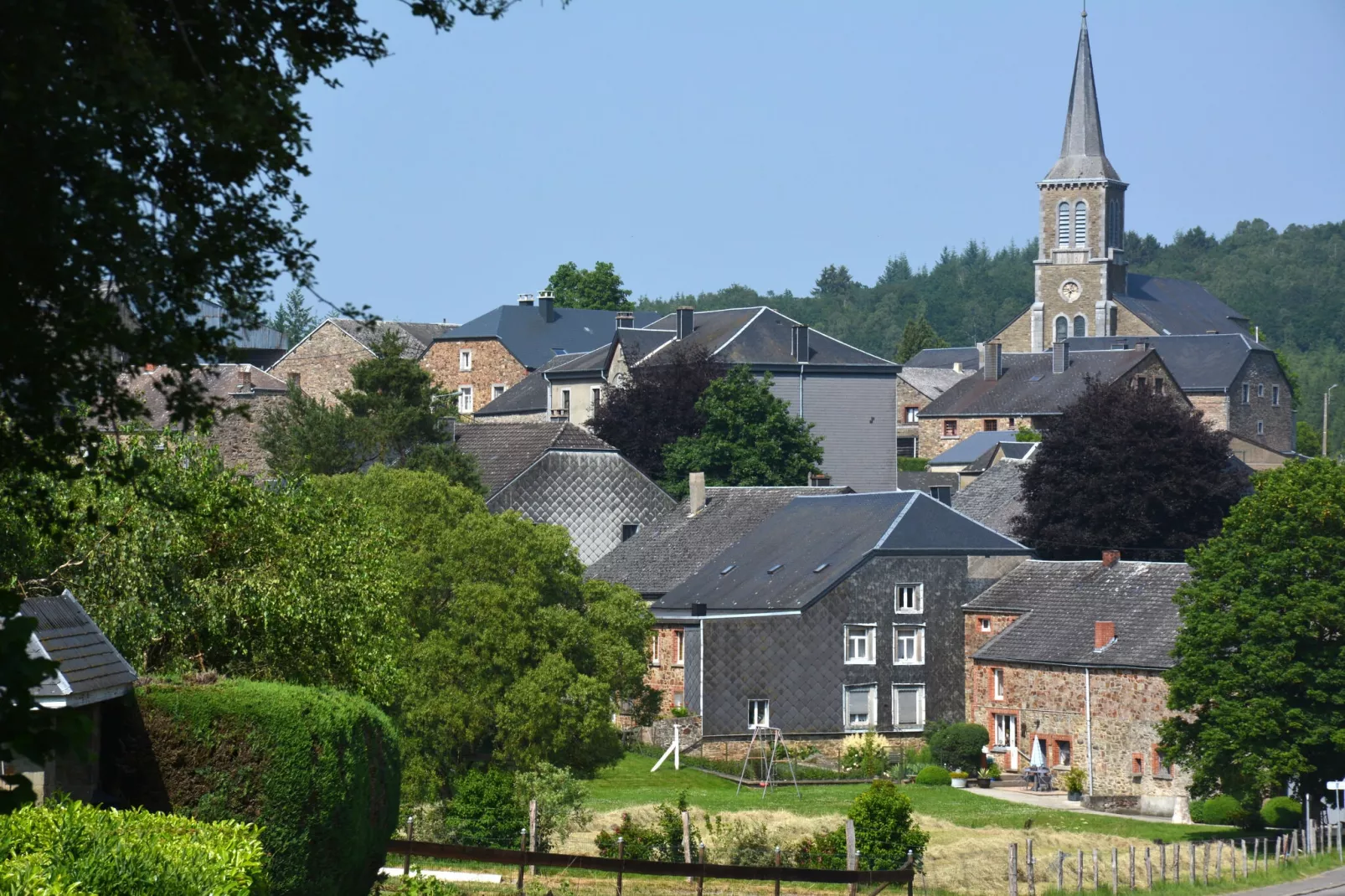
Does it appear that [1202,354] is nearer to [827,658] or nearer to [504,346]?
[504,346]

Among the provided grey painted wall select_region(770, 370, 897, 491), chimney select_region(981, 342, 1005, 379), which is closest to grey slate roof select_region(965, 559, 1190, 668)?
grey painted wall select_region(770, 370, 897, 491)

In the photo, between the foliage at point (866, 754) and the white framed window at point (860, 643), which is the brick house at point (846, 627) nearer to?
the white framed window at point (860, 643)

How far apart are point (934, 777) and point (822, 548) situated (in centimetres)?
897

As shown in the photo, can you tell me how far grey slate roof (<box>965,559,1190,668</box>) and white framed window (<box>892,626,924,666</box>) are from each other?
1604 mm

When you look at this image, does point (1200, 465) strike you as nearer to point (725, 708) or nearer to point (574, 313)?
point (725, 708)

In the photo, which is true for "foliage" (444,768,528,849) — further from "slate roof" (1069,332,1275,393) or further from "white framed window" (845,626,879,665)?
"slate roof" (1069,332,1275,393)

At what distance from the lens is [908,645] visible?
173ft

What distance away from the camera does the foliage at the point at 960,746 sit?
4934 centimetres

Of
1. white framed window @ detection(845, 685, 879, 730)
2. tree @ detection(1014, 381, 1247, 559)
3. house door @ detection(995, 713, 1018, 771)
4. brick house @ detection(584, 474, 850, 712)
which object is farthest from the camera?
tree @ detection(1014, 381, 1247, 559)

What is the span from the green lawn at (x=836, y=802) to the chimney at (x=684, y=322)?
40708 mm

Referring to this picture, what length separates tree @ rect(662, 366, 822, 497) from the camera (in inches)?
2852

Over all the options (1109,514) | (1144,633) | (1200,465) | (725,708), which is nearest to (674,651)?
(725,708)

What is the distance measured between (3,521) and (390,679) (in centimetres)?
894

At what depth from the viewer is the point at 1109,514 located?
2638 inches
